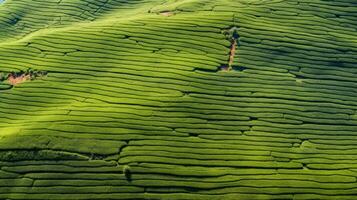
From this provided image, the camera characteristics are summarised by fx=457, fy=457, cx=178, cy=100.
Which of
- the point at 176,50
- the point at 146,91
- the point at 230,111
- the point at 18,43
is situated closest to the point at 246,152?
the point at 230,111

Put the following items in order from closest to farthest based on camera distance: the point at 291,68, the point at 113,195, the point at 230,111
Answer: the point at 113,195
the point at 230,111
the point at 291,68

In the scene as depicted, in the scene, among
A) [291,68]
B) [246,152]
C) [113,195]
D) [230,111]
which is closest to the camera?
[113,195]

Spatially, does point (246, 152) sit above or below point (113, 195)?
above

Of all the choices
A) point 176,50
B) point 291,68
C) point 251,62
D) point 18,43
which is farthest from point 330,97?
point 18,43

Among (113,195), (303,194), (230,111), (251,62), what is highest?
(251,62)

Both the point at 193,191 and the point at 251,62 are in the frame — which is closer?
the point at 193,191

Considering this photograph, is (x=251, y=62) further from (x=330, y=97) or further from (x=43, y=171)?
(x=43, y=171)
